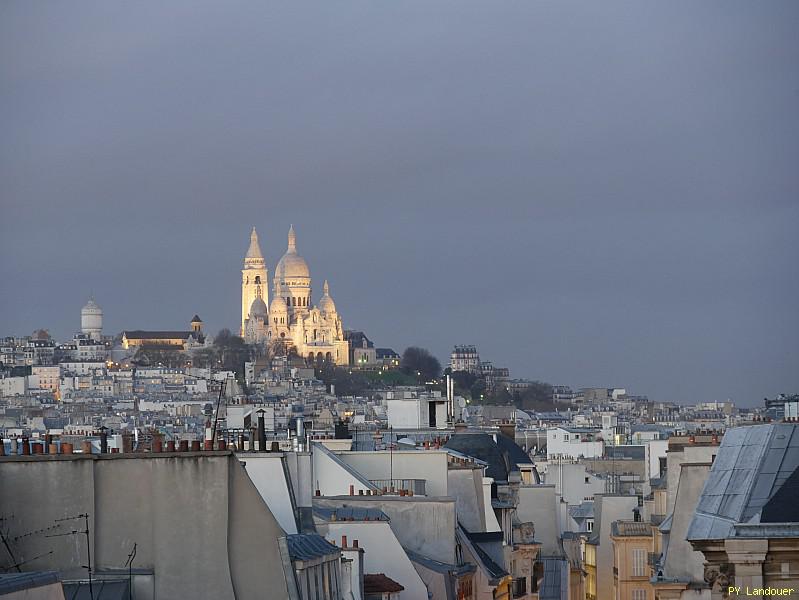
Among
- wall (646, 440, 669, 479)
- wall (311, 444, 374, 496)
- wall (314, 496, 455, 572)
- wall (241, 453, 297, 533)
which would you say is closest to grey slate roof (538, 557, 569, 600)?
wall (646, 440, 669, 479)

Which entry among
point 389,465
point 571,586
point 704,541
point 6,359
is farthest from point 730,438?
point 6,359

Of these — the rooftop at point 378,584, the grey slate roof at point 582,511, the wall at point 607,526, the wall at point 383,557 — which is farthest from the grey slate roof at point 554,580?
the rooftop at point 378,584

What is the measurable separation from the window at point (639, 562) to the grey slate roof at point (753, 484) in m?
16.8

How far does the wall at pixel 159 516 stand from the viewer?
1122 centimetres

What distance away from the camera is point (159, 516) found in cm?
1127

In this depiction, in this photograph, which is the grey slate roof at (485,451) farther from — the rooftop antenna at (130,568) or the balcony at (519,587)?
the rooftop antenna at (130,568)

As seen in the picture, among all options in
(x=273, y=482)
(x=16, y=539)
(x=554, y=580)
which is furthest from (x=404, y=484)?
(x=554, y=580)

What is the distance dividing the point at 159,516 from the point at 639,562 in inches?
611

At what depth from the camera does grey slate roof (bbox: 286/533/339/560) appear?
1211cm

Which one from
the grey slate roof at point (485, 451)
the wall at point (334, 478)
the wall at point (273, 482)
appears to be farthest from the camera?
the grey slate roof at point (485, 451)

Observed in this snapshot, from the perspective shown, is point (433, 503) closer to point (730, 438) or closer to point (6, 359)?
point (730, 438)

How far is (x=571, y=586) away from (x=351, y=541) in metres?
16.4

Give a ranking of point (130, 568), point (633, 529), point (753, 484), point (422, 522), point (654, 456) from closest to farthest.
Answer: point (753, 484), point (130, 568), point (422, 522), point (633, 529), point (654, 456)

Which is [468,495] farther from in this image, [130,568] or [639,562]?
[130,568]
